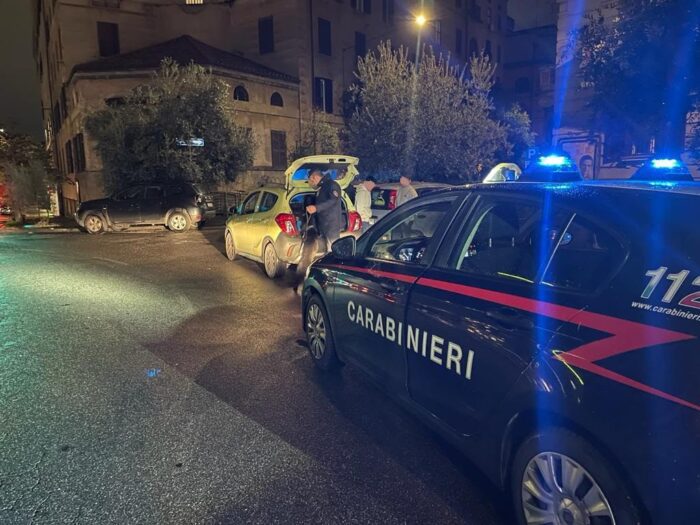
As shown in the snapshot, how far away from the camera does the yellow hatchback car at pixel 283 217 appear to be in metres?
8.55

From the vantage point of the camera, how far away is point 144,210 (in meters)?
16.8

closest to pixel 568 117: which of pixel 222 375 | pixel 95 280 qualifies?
pixel 95 280

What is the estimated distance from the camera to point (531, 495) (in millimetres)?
2348

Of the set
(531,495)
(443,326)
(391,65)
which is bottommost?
(531,495)

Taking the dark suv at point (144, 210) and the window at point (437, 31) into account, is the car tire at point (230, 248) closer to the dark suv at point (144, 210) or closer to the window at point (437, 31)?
the dark suv at point (144, 210)

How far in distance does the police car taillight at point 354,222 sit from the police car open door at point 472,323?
18.1 ft

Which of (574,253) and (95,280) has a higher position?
(574,253)

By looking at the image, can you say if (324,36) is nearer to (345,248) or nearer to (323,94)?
(323,94)

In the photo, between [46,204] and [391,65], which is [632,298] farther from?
[46,204]

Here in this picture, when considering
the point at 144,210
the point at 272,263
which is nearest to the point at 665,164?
the point at 272,263

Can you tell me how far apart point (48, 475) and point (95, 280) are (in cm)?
652

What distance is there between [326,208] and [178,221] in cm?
1097

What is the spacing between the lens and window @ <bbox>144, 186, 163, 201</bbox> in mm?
17078

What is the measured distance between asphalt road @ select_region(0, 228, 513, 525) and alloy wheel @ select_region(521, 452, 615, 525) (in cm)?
37
